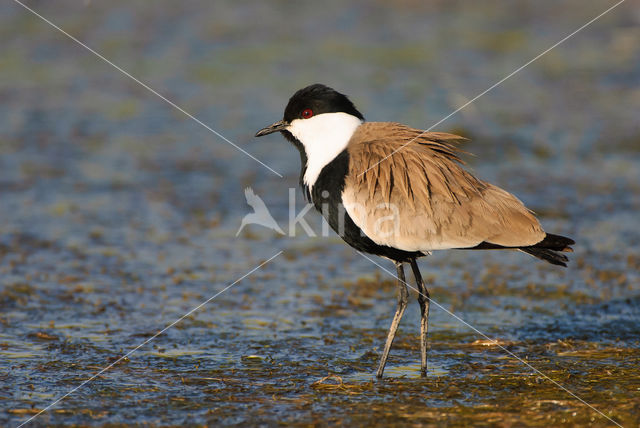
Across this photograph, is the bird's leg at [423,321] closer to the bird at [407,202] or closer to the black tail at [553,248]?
the bird at [407,202]

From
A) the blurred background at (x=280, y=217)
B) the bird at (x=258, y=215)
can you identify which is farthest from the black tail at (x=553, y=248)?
the bird at (x=258, y=215)

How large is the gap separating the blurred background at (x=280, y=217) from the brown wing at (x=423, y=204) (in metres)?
0.91

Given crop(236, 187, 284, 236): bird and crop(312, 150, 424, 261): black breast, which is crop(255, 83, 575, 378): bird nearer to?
crop(312, 150, 424, 261): black breast

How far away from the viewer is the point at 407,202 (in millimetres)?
5793

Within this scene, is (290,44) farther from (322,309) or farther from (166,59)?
(322,309)

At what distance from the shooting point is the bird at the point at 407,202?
5719mm

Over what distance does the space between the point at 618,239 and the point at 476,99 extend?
5.03 metres

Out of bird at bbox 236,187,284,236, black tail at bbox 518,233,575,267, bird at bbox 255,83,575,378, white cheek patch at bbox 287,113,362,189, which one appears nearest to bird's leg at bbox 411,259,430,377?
bird at bbox 255,83,575,378

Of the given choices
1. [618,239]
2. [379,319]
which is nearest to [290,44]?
[618,239]

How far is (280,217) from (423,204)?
3650 mm

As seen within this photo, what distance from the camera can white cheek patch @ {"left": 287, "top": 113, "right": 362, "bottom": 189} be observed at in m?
6.08

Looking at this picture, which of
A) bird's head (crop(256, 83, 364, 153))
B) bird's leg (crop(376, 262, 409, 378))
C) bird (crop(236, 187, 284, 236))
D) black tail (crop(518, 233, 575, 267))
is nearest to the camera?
black tail (crop(518, 233, 575, 267))

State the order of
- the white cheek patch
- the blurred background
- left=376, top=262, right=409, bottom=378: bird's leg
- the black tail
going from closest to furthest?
the blurred background < the black tail < left=376, top=262, right=409, bottom=378: bird's leg < the white cheek patch

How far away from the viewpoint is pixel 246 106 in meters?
12.7
